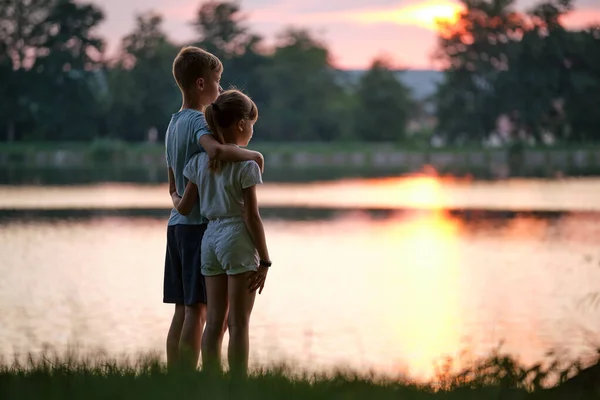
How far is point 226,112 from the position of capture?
5.25 meters

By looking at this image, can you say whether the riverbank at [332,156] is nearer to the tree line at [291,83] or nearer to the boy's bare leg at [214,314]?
the tree line at [291,83]

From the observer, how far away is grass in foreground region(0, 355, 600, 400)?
4.48 metres

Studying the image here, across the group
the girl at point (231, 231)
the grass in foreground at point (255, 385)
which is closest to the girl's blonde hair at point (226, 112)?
the girl at point (231, 231)

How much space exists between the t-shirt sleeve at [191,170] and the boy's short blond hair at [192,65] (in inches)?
12.2

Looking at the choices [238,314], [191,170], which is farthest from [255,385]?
[191,170]

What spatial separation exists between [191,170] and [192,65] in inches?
17.0

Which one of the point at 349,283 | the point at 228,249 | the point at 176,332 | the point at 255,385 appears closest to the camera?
the point at 255,385

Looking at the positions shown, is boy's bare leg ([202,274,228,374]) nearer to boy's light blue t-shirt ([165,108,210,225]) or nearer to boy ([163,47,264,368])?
boy ([163,47,264,368])

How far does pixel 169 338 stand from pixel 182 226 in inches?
20.9

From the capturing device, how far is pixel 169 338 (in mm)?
5617

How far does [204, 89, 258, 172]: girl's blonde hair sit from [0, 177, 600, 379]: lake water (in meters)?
1.11

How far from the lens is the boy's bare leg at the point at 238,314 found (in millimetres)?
5234

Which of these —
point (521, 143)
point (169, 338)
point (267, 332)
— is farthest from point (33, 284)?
point (521, 143)

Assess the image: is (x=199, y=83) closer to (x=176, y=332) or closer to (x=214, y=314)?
(x=214, y=314)
